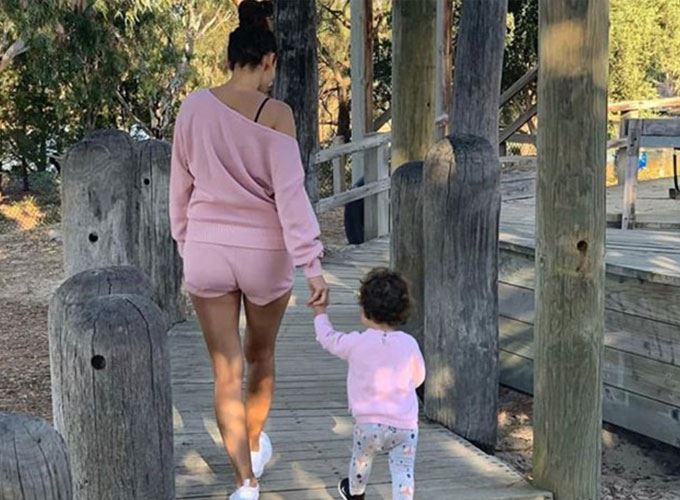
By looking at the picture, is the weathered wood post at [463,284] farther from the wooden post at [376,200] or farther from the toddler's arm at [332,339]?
the wooden post at [376,200]

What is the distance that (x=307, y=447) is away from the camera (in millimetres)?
4383

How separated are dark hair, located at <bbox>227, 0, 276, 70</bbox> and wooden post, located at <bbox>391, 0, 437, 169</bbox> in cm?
310

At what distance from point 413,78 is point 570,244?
113 inches

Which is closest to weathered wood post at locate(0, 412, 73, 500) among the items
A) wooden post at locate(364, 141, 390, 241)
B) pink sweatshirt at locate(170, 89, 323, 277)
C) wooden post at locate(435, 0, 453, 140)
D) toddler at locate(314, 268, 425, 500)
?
pink sweatshirt at locate(170, 89, 323, 277)

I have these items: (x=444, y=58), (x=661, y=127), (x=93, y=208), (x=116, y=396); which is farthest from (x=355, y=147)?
(x=116, y=396)

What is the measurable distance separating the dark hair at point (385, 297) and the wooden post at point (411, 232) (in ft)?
5.72

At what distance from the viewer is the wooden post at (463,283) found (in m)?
4.41

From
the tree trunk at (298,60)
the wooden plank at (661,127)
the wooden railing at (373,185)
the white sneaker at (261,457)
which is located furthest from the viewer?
the wooden railing at (373,185)

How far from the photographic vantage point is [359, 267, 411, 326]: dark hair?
11.0 ft

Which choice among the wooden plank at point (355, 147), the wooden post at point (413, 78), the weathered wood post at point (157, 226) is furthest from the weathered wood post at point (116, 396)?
the wooden plank at point (355, 147)

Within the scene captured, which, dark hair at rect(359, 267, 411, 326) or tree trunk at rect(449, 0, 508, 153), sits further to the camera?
tree trunk at rect(449, 0, 508, 153)

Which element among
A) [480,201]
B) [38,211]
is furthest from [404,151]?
[38,211]

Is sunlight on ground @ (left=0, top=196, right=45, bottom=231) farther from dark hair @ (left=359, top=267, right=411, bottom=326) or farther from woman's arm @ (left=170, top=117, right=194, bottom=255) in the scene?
dark hair @ (left=359, top=267, right=411, bottom=326)

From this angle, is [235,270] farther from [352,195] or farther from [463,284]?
[352,195]
